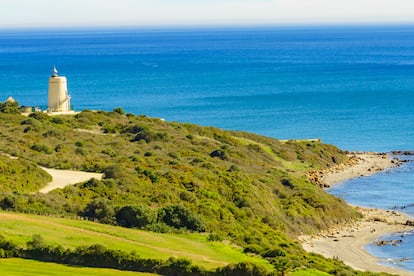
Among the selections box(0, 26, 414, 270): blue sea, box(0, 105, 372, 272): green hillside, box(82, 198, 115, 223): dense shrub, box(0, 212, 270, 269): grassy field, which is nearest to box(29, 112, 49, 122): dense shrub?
box(0, 105, 372, 272): green hillside

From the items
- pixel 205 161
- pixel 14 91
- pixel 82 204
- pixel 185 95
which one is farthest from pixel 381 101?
pixel 82 204

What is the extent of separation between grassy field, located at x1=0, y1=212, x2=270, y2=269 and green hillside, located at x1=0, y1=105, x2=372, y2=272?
1240mm

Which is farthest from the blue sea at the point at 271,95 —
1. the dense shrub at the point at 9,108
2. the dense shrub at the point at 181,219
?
the dense shrub at the point at 9,108

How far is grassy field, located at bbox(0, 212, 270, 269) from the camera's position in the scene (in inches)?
1119

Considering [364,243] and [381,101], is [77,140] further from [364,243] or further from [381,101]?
[381,101]

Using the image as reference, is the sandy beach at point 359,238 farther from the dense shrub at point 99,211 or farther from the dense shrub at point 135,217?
the dense shrub at point 99,211

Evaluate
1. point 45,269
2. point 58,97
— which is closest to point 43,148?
point 58,97

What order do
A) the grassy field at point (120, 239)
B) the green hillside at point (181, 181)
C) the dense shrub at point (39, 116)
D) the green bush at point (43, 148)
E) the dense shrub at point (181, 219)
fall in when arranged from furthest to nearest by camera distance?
the dense shrub at point (39, 116), the green bush at point (43, 148), the dense shrub at point (181, 219), the green hillside at point (181, 181), the grassy field at point (120, 239)

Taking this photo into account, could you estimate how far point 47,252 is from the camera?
89.0 ft

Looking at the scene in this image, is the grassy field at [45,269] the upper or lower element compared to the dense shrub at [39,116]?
lower

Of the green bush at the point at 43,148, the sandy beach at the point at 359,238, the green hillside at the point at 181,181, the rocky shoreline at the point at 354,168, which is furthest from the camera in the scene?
the rocky shoreline at the point at 354,168

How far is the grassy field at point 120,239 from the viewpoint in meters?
28.4

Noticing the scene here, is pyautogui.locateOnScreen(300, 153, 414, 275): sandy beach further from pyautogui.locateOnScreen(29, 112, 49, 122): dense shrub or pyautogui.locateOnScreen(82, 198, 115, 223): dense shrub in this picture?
pyautogui.locateOnScreen(29, 112, 49, 122): dense shrub

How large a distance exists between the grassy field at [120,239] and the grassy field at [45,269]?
141cm
